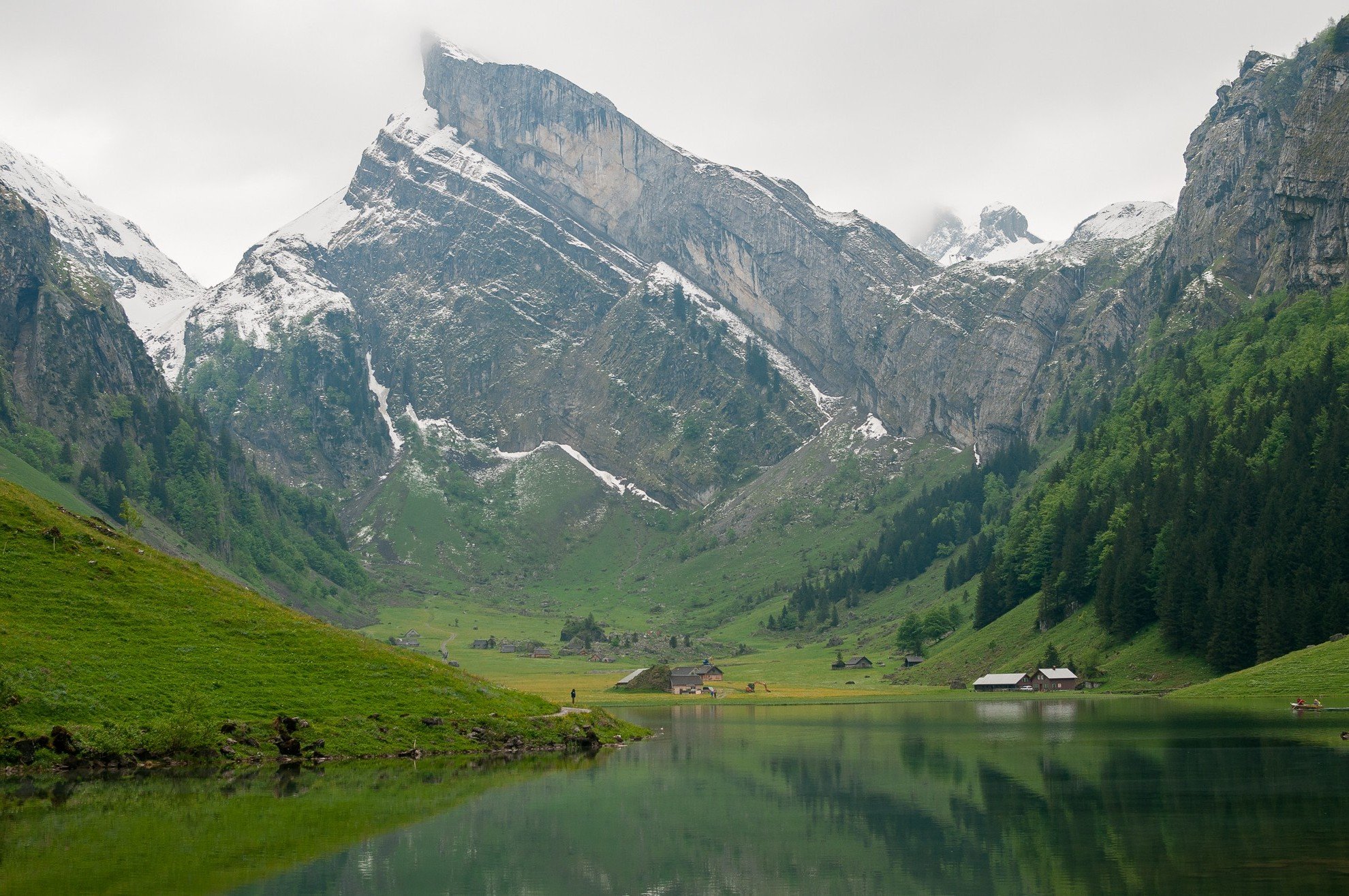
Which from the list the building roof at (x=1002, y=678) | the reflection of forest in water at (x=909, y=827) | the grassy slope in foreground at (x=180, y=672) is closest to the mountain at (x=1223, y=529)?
the building roof at (x=1002, y=678)

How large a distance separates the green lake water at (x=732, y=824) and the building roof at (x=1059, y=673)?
71.1 metres

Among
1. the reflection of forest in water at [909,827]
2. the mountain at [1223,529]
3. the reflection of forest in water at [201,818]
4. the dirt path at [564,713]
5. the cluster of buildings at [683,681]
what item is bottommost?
the reflection of forest in water at [909,827]

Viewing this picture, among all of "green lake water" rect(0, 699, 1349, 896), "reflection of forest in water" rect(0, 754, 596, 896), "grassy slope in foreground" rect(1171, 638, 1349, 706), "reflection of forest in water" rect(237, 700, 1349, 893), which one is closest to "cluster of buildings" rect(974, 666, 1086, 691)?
"grassy slope in foreground" rect(1171, 638, 1349, 706)

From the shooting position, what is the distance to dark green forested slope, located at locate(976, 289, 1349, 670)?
385 feet

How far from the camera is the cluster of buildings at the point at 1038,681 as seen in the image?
141750 millimetres

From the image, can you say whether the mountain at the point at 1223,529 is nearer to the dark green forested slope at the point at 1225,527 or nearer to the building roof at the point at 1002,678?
the dark green forested slope at the point at 1225,527

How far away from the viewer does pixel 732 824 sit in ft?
153

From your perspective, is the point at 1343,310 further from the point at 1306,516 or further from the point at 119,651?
the point at 119,651

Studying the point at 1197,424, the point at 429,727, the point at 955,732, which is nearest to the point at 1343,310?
the point at 1197,424

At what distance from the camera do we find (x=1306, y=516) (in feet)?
402

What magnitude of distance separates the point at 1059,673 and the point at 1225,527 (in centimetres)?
2608

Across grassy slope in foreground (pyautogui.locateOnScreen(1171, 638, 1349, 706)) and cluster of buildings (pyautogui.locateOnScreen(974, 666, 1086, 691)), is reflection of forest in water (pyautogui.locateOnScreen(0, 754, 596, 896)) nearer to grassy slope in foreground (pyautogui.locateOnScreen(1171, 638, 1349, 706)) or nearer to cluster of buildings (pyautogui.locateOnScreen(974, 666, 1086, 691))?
grassy slope in foreground (pyautogui.locateOnScreen(1171, 638, 1349, 706))

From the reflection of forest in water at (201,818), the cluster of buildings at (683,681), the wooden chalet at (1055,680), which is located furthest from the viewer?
the cluster of buildings at (683,681)

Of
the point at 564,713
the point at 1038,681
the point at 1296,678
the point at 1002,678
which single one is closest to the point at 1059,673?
the point at 1038,681
